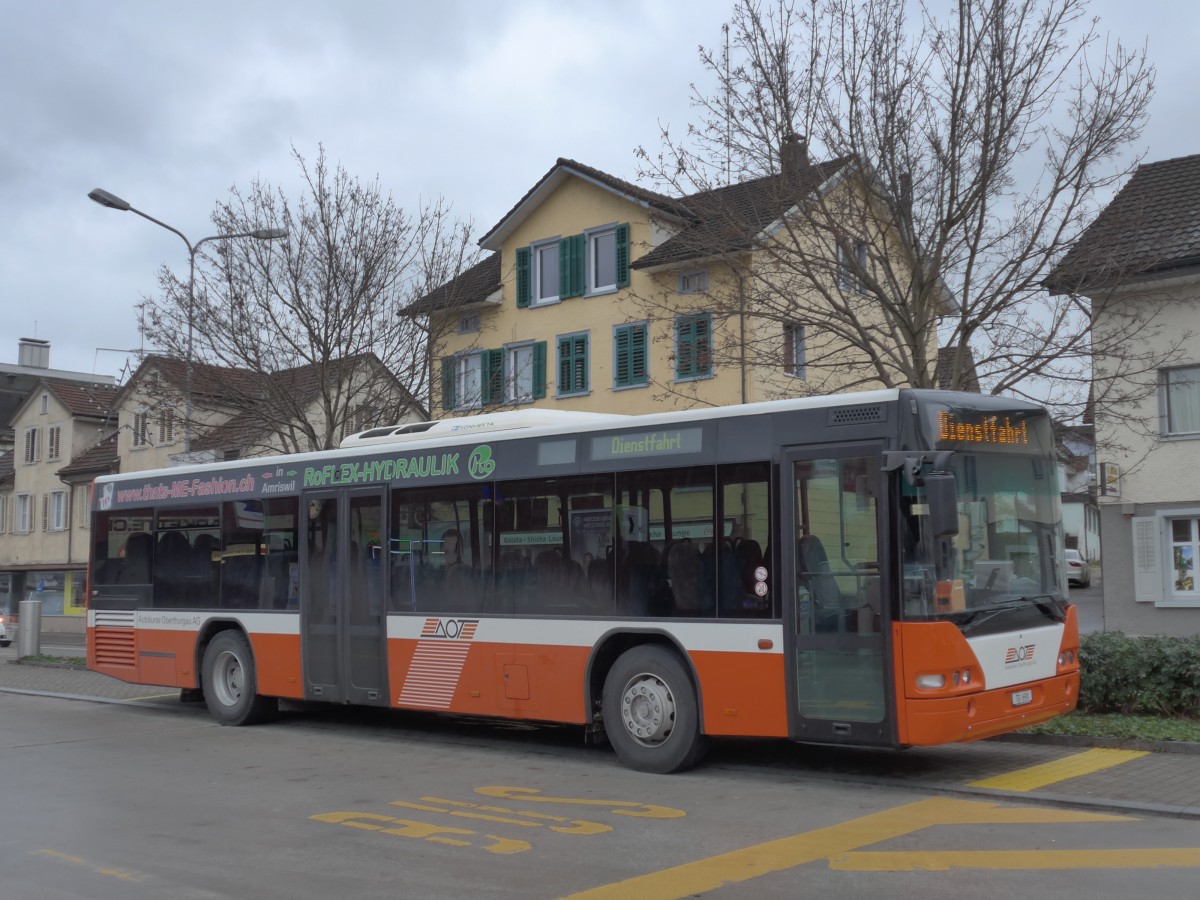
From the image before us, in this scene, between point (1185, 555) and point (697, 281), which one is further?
point (1185, 555)

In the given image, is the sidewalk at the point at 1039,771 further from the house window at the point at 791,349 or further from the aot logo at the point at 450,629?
the house window at the point at 791,349

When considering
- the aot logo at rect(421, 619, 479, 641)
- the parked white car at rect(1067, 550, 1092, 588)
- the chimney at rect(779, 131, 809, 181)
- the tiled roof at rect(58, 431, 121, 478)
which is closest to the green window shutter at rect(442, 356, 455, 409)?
the chimney at rect(779, 131, 809, 181)

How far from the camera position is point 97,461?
53.8 m

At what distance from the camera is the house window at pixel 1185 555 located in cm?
2477

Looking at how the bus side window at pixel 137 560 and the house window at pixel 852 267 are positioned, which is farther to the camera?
the bus side window at pixel 137 560

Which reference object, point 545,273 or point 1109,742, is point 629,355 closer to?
point 545,273

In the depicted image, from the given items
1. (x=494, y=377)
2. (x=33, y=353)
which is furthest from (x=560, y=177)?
(x=33, y=353)

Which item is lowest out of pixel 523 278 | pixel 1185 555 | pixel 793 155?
pixel 1185 555

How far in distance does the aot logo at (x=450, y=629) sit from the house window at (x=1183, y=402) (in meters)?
17.1

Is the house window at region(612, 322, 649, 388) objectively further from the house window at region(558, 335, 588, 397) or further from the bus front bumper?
the bus front bumper

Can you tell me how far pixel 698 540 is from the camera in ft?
35.3

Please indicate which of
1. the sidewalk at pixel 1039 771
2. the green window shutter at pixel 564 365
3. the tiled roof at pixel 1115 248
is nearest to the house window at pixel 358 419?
the green window shutter at pixel 564 365

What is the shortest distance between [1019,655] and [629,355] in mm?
23613

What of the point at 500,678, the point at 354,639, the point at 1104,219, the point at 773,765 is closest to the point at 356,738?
the point at 354,639
